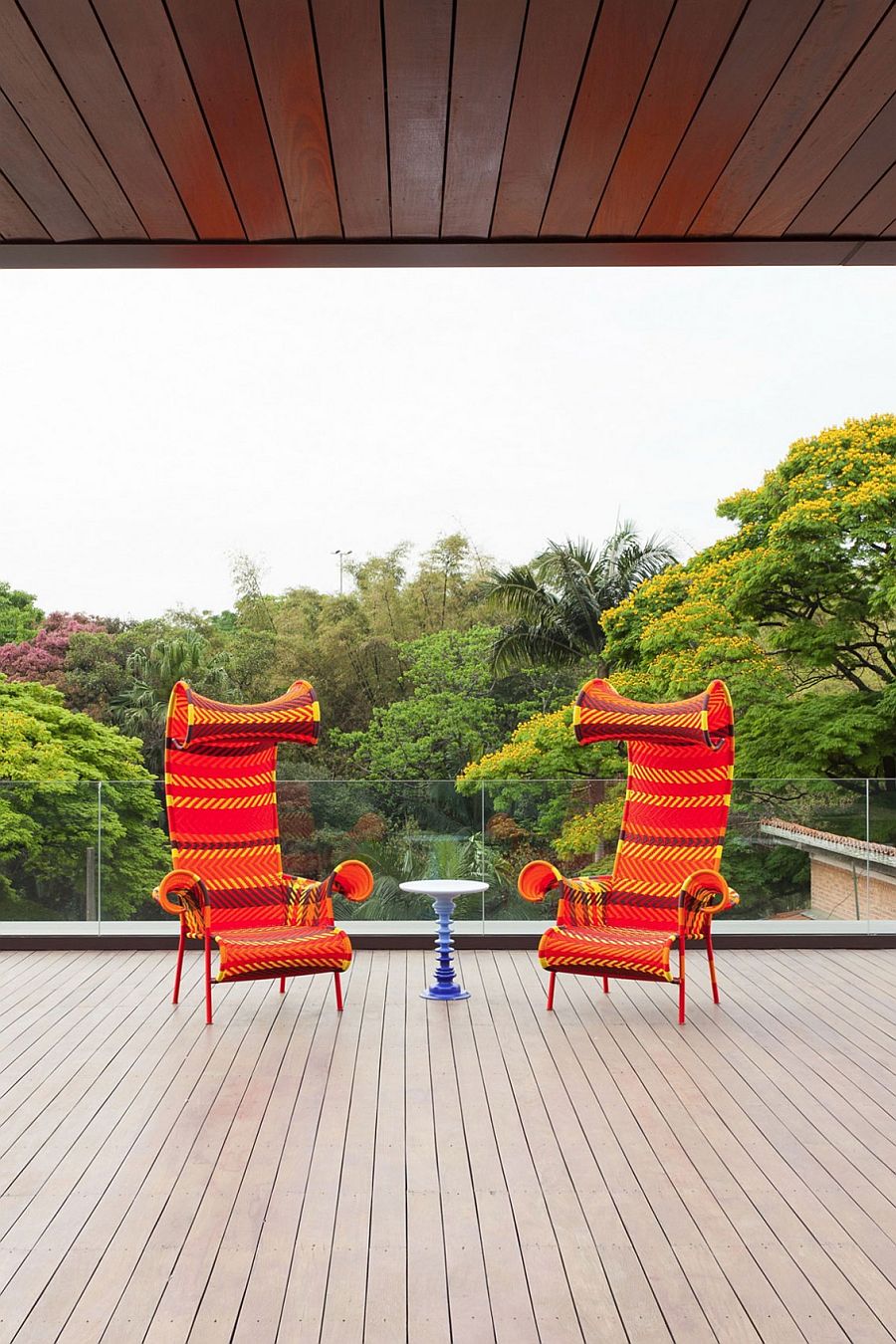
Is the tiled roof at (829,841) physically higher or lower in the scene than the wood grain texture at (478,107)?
lower

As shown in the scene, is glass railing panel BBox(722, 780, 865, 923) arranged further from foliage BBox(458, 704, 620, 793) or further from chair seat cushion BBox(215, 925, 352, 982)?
foliage BBox(458, 704, 620, 793)

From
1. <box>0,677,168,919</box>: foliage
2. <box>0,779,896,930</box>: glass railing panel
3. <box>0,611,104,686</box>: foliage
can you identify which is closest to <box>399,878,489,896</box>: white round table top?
<box>0,779,896,930</box>: glass railing panel

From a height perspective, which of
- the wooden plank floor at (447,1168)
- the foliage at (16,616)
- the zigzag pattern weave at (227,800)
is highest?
the foliage at (16,616)

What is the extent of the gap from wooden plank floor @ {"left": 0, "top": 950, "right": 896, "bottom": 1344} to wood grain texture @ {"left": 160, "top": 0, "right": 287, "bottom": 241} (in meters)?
2.45

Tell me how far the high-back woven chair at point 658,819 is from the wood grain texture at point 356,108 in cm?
336

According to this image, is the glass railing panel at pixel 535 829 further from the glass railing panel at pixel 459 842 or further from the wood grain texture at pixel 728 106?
the wood grain texture at pixel 728 106

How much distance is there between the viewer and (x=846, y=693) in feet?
45.9

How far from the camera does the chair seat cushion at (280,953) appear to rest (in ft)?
16.9

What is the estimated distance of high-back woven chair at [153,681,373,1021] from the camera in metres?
5.76

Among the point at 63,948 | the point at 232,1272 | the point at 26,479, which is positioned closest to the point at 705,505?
the point at 26,479

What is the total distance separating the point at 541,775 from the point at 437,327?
17.7m

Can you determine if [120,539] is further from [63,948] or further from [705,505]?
[63,948]

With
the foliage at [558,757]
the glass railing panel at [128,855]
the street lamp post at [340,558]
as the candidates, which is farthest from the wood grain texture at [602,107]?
the street lamp post at [340,558]

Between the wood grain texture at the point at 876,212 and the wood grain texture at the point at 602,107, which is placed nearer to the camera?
the wood grain texture at the point at 602,107
